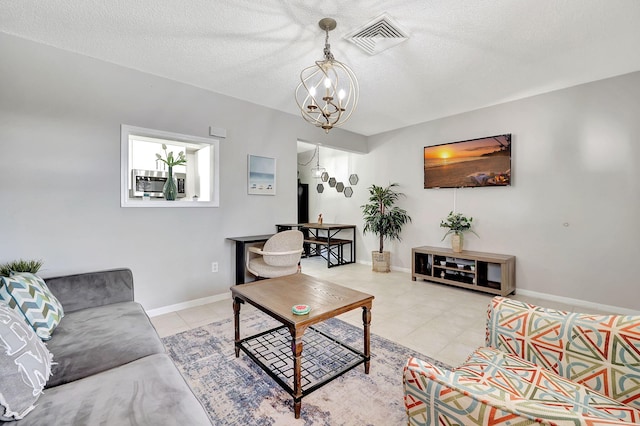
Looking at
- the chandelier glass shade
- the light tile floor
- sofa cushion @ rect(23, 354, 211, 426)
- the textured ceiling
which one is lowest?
the light tile floor

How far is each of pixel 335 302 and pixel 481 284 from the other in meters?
2.86

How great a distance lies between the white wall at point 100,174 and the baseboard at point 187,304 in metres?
0.05

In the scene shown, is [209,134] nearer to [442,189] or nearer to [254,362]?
[254,362]

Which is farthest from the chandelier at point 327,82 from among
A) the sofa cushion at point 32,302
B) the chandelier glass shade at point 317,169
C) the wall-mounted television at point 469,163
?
the chandelier glass shade at point 317,169

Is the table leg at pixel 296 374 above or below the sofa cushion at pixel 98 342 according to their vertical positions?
below

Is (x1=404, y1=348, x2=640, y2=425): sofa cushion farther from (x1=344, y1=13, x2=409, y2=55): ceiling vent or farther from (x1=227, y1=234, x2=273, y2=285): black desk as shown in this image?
(x1=227, y1=234, x2=273, y2=285): black desk

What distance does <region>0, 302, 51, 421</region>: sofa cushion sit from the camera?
0.97 meters

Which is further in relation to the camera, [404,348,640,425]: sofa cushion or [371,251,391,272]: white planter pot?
[371,251,391,272]: white planter pot

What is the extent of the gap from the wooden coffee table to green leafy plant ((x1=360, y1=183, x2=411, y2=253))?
110 inches

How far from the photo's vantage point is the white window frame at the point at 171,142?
2812 mm

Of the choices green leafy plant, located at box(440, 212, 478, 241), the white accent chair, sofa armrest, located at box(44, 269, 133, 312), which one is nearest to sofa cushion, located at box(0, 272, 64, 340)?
sofa armrest, located at box(44, 269, 133, 312)

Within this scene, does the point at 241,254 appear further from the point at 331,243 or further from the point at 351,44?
the point at 351,44

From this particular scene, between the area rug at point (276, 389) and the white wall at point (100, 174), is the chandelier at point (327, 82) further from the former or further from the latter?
the area rug at point (276, 389)

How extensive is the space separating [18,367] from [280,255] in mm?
2246
